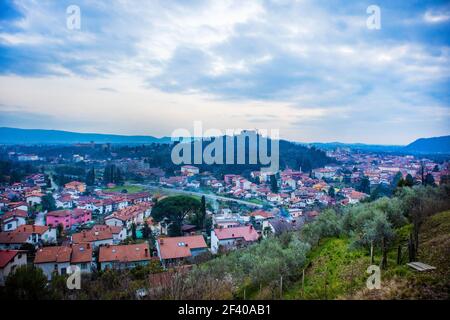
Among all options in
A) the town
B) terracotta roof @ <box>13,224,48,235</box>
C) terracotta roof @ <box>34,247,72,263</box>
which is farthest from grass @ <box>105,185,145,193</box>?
terracotta roof @ <box>34,247,72,263</box>

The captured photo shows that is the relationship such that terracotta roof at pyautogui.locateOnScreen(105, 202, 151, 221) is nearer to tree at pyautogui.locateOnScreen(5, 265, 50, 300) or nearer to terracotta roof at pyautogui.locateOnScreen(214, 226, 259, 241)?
terracotta roof at pyautogui.locateOnScreen(214, 226, 259, 241)

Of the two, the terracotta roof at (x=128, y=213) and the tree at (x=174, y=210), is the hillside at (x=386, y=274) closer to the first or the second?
the tree at (x=174, y=210)

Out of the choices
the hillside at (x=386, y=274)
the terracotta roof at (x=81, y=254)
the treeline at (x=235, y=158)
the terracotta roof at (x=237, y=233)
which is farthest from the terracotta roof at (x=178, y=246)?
the treeline at (x=235, y=158)

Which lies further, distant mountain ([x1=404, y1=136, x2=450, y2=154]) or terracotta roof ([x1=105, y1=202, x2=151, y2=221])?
distant mountain ([x1=404, y1=136, x2=450, y2=154])

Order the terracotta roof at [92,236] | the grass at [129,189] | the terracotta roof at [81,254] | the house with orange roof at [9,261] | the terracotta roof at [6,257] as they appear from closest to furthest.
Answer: the house with orange roof at [9,261], the terracotta roof at [6,257], the terracotta roof at [81,254], the terracotta roof at [92,236], the grass at [129,189]
